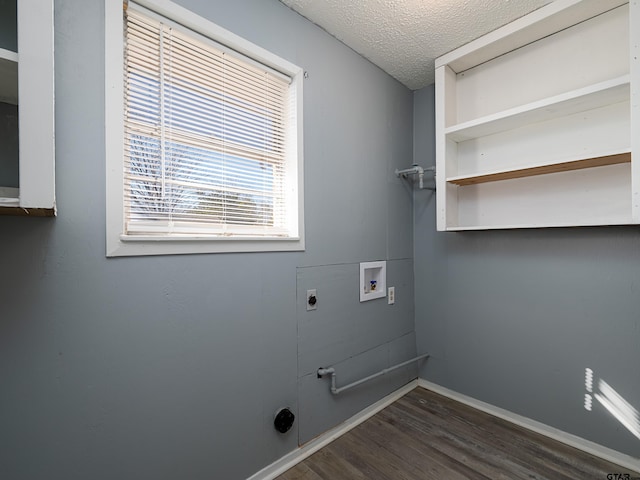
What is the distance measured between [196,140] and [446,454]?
7.01 ft

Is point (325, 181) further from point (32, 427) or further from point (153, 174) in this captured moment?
point (32, 427)

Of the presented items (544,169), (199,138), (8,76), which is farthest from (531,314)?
(8,76)

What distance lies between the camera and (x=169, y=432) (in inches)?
46.1

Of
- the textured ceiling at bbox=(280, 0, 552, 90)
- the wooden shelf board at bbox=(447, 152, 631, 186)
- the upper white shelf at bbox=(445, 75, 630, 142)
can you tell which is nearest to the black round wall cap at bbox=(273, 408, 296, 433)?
the wooden shelf board at bbox=(447, 152, 631, 186)

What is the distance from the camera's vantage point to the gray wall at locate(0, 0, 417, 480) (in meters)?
0.93

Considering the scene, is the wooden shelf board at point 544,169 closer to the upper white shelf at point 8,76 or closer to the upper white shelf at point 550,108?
the upper white shelf at point 550,108

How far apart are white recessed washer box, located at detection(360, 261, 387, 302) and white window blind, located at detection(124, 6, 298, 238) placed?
0.73 m

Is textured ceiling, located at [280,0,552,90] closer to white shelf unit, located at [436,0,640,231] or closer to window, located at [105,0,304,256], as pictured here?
white shelf unit, located at [436,0,640,231]

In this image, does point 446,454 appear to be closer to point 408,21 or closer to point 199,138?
point 199,138

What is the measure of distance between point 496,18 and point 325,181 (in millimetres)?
1391

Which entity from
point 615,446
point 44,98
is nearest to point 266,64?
point 44,98

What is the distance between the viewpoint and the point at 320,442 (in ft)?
5.59

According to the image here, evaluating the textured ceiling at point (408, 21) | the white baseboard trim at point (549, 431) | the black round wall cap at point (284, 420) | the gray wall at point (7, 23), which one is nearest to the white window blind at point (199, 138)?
the gray wall at point (7, 23)

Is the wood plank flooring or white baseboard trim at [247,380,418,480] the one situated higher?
white baseboard trim at [247,380,418,480]
